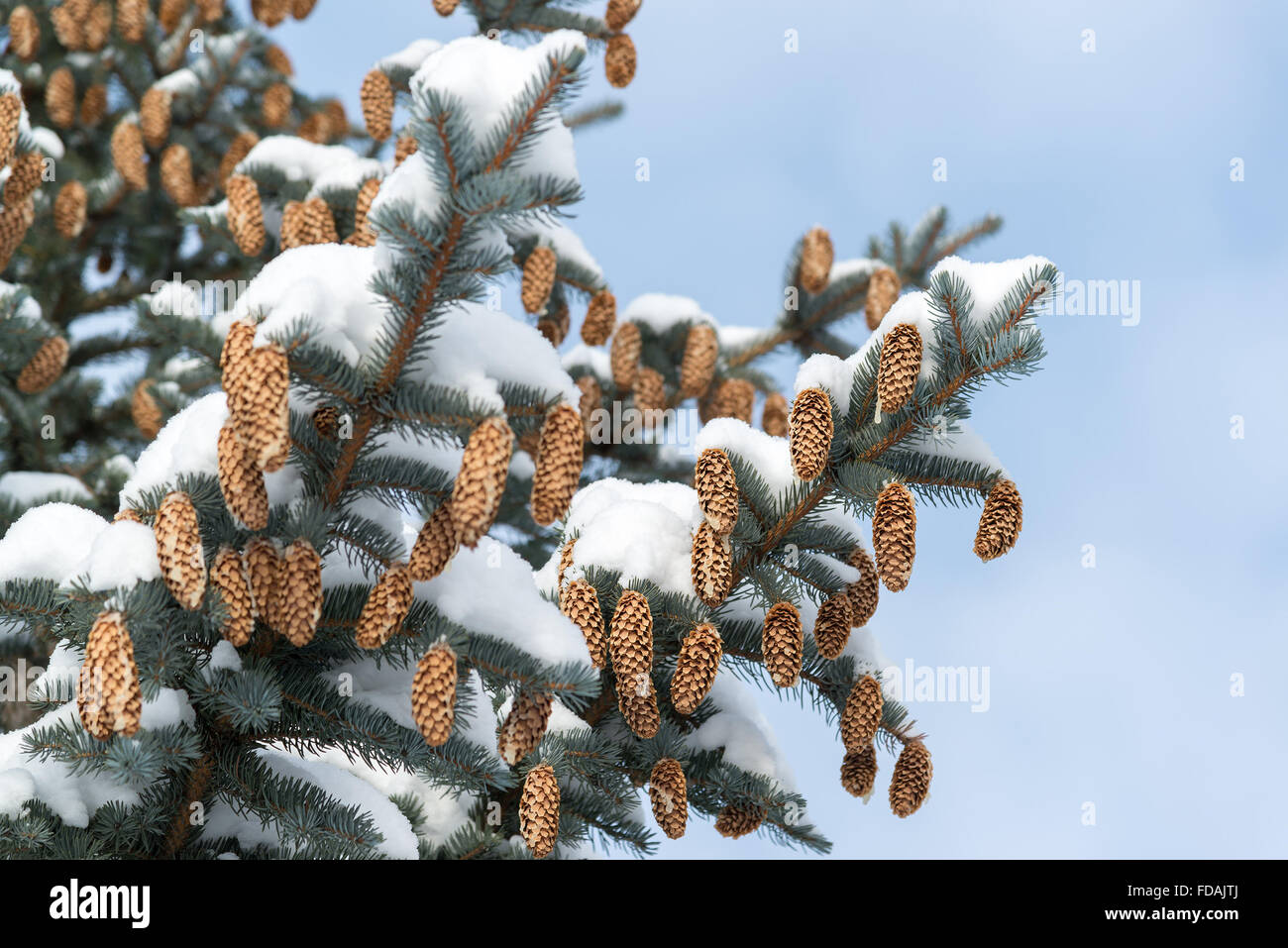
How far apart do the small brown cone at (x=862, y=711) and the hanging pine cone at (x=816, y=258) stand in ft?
10.9

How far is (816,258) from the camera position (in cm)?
604

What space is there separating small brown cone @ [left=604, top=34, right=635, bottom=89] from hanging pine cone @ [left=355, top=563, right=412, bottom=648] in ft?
11.6

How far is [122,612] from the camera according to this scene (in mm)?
2463

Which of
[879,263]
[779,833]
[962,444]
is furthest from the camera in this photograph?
[879,263]

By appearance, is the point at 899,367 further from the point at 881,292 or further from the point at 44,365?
the point at 44,365

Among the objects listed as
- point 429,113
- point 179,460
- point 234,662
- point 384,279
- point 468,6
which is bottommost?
point 234,662

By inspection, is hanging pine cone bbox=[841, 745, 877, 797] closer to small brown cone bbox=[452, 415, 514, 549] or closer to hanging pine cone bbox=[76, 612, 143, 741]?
small brown cone bbox=[452, 415, 514, 549]

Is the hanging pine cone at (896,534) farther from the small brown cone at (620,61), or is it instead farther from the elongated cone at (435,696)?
the small brown cone at (620,61)

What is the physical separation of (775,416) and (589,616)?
10.6 feet

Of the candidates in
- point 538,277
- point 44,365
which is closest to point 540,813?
point 538,277
